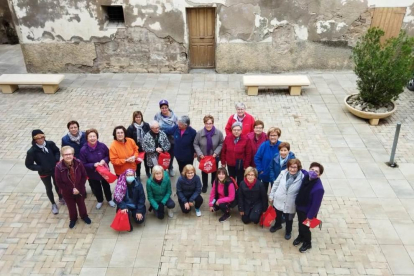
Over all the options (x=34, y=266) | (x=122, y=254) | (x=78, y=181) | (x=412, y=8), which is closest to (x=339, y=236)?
(x=122, y=254)

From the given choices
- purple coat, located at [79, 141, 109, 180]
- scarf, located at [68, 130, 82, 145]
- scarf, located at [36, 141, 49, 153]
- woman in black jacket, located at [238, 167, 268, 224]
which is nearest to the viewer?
woman in black jacket, located at [238, 167, 268, 224]

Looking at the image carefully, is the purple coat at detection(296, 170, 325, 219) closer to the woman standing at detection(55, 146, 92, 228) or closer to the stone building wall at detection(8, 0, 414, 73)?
the woman standing at detection(55, 146, 92, 228)

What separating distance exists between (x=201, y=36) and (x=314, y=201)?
26.9 ft

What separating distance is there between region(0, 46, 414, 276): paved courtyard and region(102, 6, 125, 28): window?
115 inches

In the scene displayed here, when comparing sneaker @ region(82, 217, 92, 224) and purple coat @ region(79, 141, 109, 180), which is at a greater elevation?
purple coat @ region(79, 141, 109, 180)

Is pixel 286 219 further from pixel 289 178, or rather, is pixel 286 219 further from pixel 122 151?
pixel 122 151

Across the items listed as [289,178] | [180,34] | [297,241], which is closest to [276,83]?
[180,34]

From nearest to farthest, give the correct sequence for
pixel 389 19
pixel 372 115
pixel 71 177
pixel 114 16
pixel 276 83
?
pixel 71 177
pixel 372 115
pixel 276 83
pixel 389 19
pixel 114 16

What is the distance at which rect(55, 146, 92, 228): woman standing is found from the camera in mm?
5509

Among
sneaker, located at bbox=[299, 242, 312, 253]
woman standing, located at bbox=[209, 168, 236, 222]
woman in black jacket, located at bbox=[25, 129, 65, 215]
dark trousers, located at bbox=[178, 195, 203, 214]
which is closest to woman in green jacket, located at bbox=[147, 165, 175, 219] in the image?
dark trousers, located at bbox=[178, 195, 203, 214]

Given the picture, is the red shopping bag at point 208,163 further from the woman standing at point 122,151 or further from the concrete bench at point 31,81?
the concrete bench at point 31,81

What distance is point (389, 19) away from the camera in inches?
444

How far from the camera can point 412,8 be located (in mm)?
11094

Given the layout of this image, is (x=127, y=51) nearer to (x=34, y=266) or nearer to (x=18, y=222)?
(x=18, y=222)
